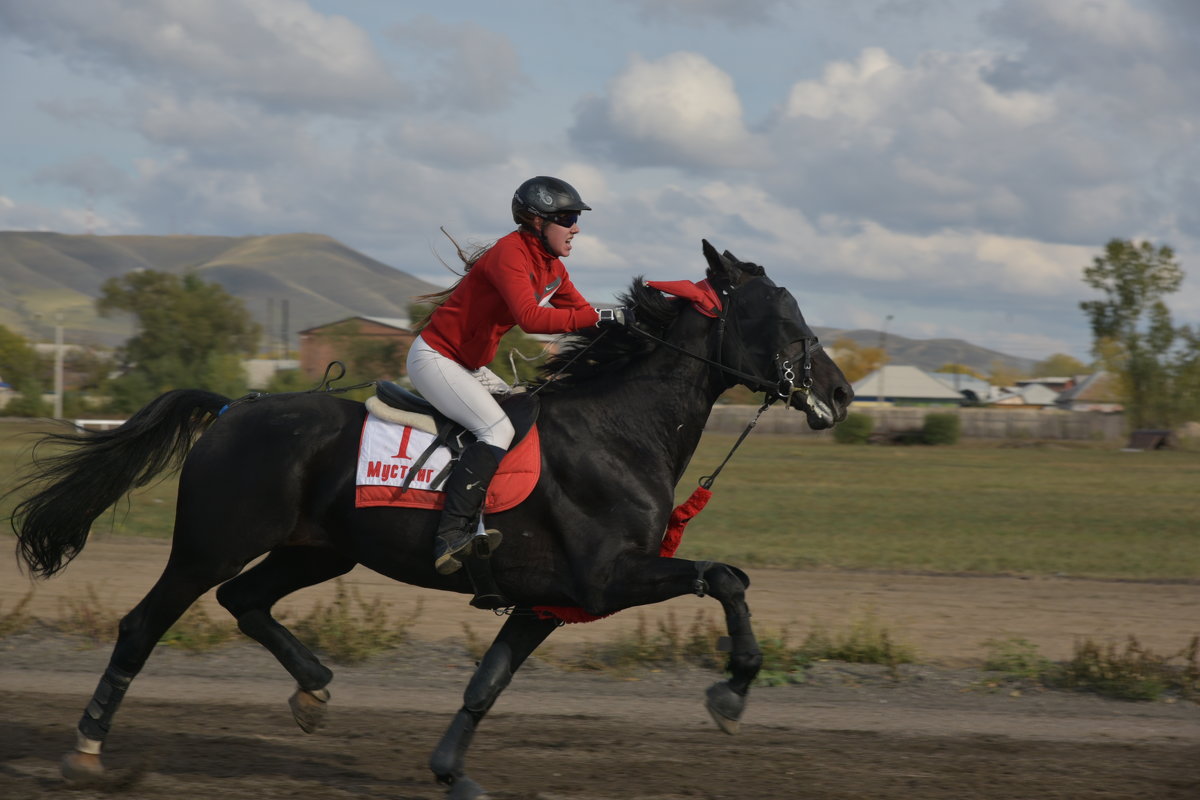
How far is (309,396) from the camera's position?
19.6ft

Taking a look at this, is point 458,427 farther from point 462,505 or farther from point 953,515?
point 953,515

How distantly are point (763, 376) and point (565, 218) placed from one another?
120cm

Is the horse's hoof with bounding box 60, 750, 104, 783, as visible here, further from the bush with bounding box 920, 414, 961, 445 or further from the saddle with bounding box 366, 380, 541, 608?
the bush with bounding box 920, 414, 961, 445

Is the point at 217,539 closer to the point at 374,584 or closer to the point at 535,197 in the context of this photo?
the point at 535,197

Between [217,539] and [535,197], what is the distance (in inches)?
86.8

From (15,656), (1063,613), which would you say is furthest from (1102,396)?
(15,656)

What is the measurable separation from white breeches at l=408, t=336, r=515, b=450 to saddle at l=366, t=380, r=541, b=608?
8cm

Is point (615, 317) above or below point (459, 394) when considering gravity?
above

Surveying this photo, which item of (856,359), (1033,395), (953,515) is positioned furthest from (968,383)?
(953,515)

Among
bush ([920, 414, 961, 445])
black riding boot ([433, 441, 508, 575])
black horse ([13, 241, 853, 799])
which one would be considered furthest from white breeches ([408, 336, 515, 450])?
bush ([920, 414, 961, 445])

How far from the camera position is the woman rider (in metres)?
5.32

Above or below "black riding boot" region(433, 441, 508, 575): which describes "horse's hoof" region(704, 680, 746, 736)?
below

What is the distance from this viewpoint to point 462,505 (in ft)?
17.4

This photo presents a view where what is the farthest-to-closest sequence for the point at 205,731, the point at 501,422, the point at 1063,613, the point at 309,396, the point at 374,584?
the point at 374,584 < the point at 1063,613 < the point at 205,731 < the point at 309,396 < the point at 501,422
